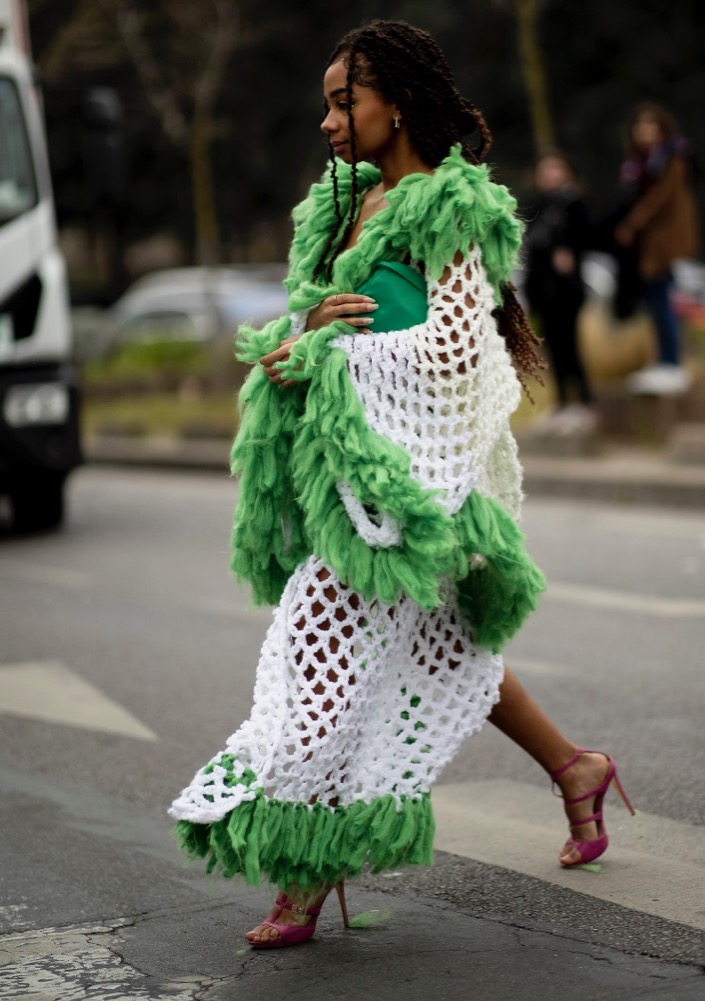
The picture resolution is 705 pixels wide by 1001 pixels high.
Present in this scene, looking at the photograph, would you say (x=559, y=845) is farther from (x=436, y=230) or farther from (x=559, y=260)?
(x=559, y=260)

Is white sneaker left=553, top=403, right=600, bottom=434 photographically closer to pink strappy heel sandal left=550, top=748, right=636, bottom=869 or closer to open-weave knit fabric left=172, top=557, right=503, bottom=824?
pink strappy heel sandal left=550, top=748, right=636, bottom=869

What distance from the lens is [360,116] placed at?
383 cm

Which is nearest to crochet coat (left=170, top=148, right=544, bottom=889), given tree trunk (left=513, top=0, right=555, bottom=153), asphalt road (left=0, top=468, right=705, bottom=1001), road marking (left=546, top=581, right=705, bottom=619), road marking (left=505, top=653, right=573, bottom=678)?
asphalt road (left=0, top=468, right=705, bottom=1001)

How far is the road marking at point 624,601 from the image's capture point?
8023mm

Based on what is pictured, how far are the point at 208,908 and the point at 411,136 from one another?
1.74 metres

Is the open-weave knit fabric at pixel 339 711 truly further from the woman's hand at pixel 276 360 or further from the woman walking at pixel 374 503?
the woman's hand at pixel 276 360

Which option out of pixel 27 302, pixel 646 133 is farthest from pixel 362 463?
pixel 646 133

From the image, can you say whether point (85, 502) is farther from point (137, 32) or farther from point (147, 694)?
point (137, 32)

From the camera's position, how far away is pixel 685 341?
1681 cm

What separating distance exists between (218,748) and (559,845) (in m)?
1.54

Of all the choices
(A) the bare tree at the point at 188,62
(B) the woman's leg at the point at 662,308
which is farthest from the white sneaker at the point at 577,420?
(A) the bare tree at the point at 188,62

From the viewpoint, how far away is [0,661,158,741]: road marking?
6.21 meters

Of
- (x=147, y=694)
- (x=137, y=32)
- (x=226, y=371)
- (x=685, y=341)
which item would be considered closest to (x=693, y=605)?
(x=147, y=694)

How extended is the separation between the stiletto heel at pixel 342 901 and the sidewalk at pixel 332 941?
2 cm
